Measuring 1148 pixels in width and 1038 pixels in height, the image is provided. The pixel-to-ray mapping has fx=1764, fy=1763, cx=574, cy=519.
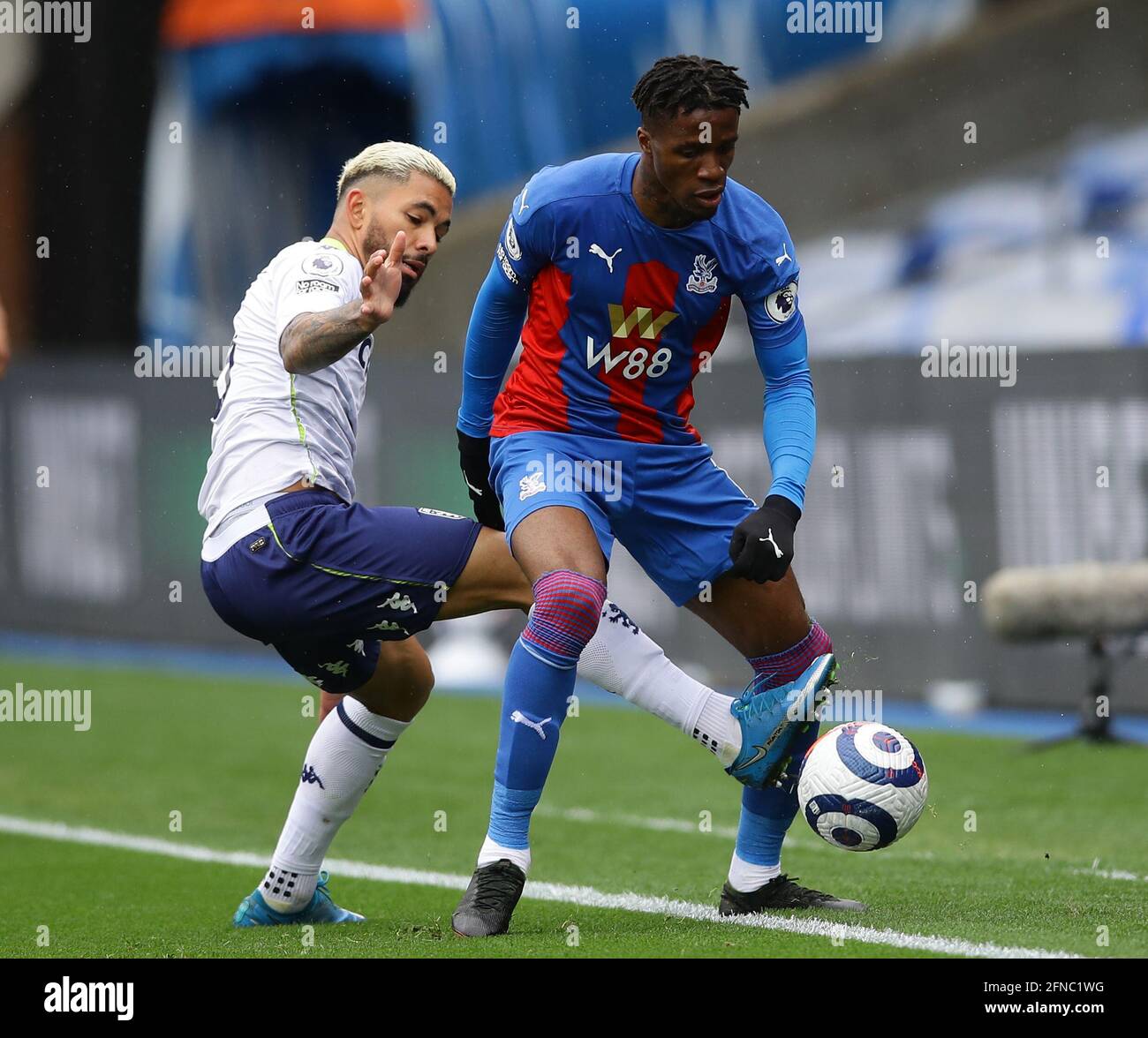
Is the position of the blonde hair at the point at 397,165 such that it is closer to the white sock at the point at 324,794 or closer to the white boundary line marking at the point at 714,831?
the white sock at the point at 324,794

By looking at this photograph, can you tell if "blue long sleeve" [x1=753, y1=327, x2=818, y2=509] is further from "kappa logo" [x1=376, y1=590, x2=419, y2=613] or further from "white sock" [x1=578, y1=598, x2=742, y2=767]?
"kappa logo" [x1=376, y1=590, x2=419, y2=613]

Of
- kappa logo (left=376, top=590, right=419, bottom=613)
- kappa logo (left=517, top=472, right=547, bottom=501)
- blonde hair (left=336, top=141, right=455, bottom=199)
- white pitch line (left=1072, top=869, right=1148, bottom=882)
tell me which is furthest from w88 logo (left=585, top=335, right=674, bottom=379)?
white pitch line (left=1072, top=869, right=1148, bottom=882)

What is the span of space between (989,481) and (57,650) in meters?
7.56

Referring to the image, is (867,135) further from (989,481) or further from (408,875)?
(408,875)

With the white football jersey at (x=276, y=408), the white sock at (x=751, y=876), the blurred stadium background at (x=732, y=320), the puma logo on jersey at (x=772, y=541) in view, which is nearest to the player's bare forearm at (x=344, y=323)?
the white football jersey at (x=276, y=408)

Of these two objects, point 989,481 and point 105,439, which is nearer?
point 989,481

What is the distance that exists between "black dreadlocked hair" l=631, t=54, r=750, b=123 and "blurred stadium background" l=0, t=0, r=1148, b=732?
5306 mm

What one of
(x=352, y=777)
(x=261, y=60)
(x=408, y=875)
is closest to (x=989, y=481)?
(x=408, y=875)

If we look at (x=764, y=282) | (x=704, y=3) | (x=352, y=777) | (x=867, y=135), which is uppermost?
(x=704, y=3)

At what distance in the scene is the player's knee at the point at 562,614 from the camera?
4.26 meters

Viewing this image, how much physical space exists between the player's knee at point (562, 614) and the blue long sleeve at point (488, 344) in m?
0.81

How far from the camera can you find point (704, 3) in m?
17.6

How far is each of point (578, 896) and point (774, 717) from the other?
3.54 feet

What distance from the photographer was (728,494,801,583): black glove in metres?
4.37
